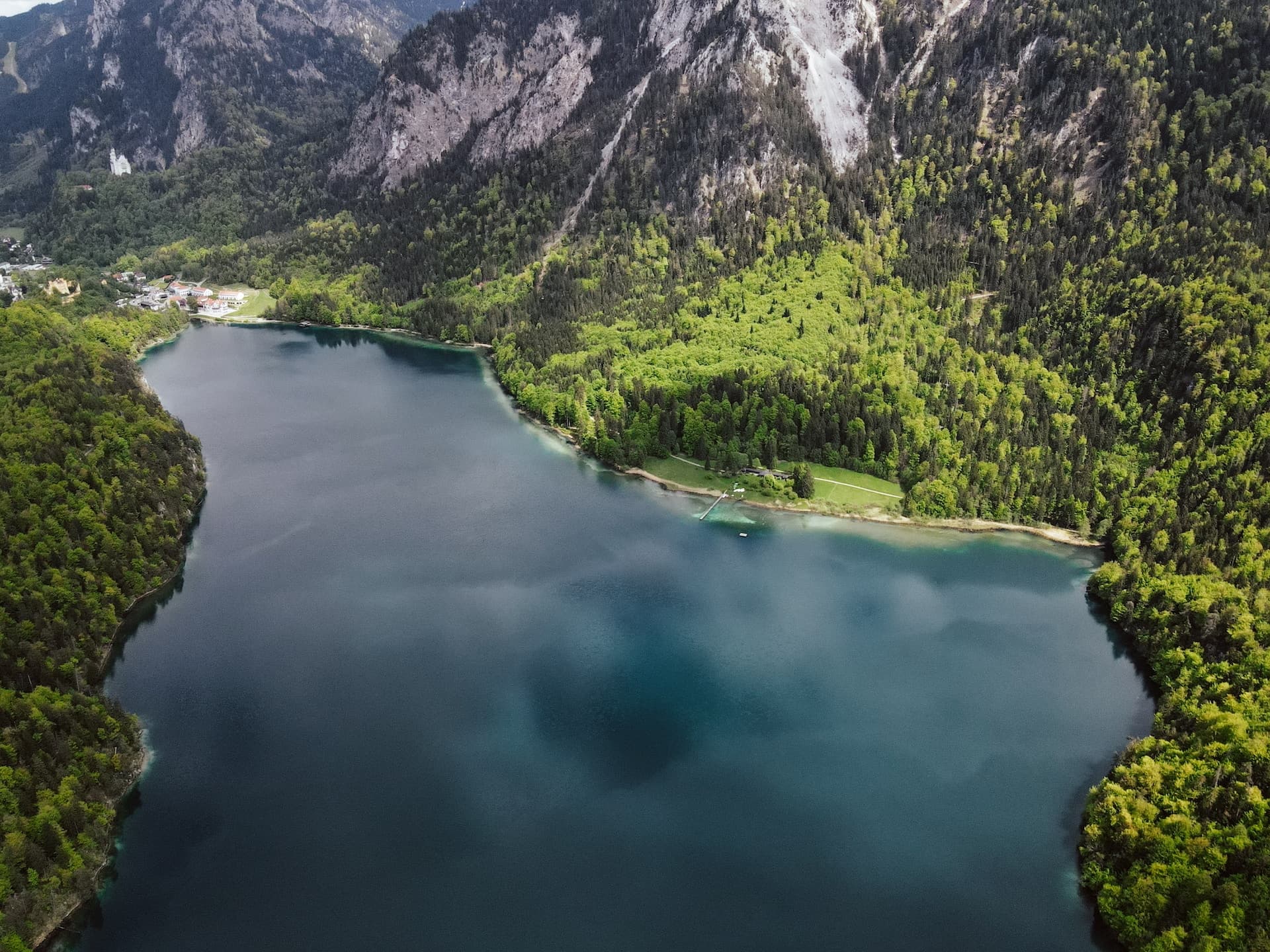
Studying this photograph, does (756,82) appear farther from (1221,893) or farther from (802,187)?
(1221,893)

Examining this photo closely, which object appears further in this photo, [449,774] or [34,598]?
[34,598]

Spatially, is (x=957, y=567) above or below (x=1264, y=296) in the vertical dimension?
below

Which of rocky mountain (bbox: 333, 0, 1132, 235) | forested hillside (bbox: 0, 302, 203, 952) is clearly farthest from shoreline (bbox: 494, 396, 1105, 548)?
rocky mountain (bbox: 333, 0, 1132, 235)

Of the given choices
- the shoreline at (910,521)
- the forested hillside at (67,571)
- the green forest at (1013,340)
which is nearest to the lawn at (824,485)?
the shoreline at (910,521)

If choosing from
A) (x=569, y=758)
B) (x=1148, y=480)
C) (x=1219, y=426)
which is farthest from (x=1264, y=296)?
(x=569, y=758)

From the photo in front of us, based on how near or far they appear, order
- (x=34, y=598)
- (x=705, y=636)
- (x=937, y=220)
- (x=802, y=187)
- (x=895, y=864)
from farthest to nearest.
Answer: (x=802, y=187), (x=937, y=220), (x=705, y=636), (x=34, y=598), (x=895, y=864)
